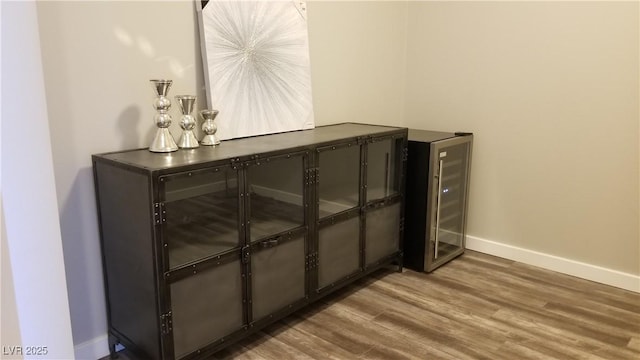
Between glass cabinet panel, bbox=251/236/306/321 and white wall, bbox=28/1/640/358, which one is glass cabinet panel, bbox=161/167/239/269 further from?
white wall, bbox=28/1/640/358

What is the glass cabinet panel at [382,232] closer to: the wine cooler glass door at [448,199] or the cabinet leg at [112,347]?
the wine cooler glass door at [448,199]

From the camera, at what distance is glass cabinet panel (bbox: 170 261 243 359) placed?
6.52ft

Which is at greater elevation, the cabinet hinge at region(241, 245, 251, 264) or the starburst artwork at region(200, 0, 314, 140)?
the starburst artwork at region(200, 0, 314, 140)

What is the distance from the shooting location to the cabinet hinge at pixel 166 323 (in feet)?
6.31

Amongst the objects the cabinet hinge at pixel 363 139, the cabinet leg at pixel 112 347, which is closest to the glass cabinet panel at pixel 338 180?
the cabinet hinge at pixel 363 139

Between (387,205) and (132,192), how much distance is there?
163 centimetres

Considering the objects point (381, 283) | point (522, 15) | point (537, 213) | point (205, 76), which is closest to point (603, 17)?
point (522, 15)

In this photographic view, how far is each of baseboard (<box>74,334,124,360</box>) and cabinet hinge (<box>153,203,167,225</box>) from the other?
0.80 metres

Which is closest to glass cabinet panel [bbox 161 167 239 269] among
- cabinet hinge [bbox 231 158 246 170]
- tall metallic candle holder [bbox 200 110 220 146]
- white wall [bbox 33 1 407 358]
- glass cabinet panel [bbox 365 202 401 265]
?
cabinet hinge [bbox 231 158 246 170]

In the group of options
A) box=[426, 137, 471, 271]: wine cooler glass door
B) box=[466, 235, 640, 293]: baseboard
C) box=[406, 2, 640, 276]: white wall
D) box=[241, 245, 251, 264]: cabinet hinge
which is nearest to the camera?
box=[241, 245, 251, 264]: cabinet hinge

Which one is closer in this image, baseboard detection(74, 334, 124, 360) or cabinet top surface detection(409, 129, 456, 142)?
baseboard detection(74, 334, 124, 360)

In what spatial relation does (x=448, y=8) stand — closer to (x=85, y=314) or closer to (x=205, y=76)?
(x=205, y=76)

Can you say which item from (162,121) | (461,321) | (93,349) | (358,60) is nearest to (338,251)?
(461,321)

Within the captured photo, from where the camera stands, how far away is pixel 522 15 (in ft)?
10.4
